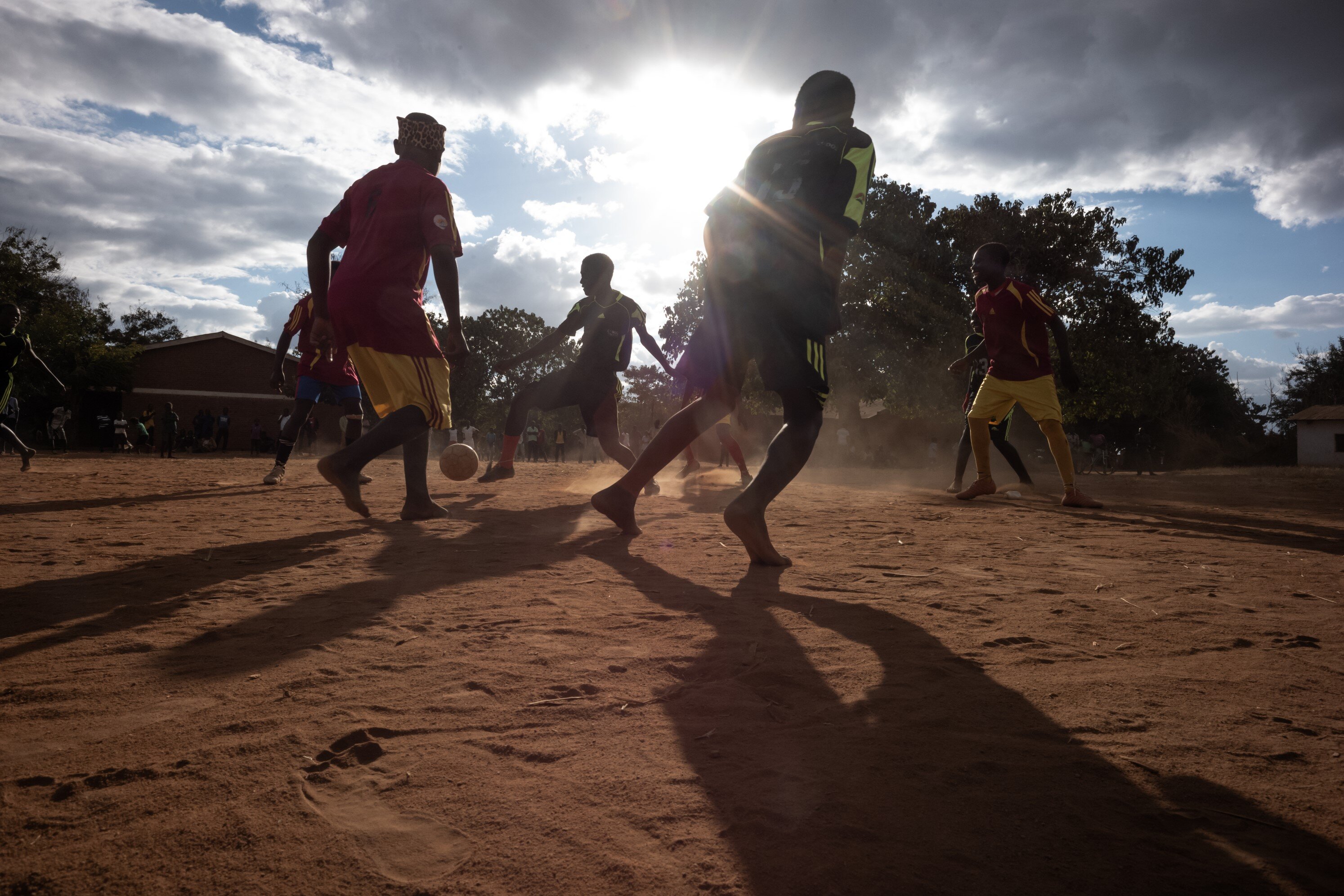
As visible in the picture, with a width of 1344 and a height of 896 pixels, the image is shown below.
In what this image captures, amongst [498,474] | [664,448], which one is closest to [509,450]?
[498,474]

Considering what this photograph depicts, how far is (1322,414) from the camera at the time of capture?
33156 millimetres

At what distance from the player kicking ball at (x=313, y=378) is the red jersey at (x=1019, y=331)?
18.4ft

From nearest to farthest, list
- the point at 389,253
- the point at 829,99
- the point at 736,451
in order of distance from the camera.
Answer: the point at 829,99 < the point at 389,253 < the point at 736,451

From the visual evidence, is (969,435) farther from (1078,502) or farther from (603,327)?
(603,327)

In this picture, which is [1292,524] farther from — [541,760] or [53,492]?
[53,492]

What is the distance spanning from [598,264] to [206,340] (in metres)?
33.2

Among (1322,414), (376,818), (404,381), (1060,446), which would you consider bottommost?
(376,818)

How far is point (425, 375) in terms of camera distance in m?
4.16

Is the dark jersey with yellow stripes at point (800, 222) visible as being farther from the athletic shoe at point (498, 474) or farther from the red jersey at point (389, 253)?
the athletic shoe at point (498, 474)

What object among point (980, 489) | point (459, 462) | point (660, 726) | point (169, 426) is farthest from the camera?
point (169, 426)

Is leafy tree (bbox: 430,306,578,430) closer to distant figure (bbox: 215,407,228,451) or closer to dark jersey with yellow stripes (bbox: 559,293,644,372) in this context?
distant figure (bbox: 215,407,228,451)

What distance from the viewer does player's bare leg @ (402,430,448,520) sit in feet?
14.5

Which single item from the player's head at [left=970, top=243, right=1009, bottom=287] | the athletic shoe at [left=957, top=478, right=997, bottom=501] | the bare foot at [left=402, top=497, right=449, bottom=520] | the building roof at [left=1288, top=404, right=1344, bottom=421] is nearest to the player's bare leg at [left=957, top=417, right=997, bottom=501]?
the athletic shoe at [left=957, top=478, right=997, bottom=501]

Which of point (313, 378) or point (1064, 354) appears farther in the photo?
point (313, 378)
